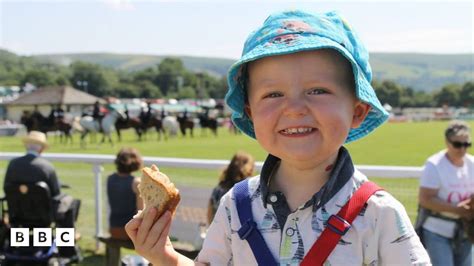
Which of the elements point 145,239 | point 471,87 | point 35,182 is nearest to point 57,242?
point 35,182

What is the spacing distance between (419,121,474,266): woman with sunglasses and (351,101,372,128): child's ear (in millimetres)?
3145

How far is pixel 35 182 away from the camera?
5.59 metres

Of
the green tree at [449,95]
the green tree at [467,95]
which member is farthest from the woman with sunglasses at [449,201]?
the green tree at [449,95]

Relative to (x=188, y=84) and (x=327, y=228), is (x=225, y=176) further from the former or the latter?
(x=188, y=84)

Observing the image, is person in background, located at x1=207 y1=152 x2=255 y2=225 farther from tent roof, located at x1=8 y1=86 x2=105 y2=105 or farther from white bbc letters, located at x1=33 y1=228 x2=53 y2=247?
tent roof, located at x1=8 y1=86 x2=105 y2=105

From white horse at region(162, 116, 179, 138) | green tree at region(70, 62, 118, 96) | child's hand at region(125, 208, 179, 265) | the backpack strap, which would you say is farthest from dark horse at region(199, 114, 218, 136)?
green tree at region(70, 62, 118, 96)

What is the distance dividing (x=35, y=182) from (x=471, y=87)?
12432cm

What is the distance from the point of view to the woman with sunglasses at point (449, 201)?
4.33 meters

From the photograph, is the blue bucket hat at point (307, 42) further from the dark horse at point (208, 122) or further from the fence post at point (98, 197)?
the dark horse at point (208, 122)

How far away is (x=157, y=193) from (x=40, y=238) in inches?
173

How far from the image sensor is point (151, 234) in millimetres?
1407

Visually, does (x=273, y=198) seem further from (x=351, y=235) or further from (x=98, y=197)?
(x=98, y=197)

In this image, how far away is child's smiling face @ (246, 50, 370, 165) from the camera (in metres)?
1.35

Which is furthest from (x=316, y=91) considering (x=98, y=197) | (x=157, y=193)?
(x=98, y=197)
